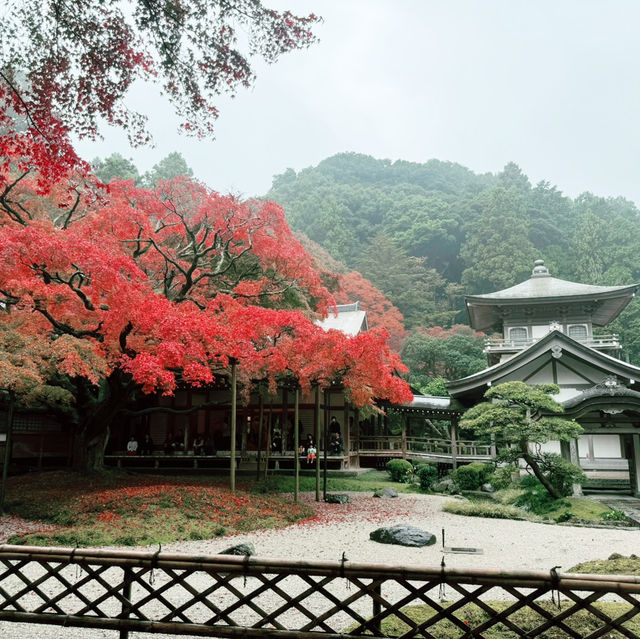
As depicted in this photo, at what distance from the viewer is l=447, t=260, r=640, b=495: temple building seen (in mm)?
15156

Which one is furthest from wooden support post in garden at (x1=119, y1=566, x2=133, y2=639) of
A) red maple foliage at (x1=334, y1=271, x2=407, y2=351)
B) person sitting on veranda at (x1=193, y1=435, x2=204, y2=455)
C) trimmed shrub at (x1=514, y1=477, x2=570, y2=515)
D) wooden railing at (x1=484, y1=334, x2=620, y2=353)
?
red maple foliage at (x1=334, y1=271, x2=407, y2=351)

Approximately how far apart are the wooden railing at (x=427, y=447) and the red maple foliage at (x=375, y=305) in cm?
1548

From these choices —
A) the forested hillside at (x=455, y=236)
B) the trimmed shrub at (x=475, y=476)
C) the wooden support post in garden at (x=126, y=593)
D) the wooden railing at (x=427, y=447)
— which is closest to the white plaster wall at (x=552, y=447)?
the wooden railing at (x=427, y=447)

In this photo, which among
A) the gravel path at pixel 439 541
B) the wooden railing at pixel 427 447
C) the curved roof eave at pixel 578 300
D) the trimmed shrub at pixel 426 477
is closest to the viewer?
the gravel path at pixel 439 541

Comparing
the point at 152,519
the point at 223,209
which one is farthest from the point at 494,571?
the point at 223,209

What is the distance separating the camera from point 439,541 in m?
9.30

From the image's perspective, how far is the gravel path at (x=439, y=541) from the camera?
7.92m

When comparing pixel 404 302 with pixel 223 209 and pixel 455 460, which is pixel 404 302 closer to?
pixel 455 460

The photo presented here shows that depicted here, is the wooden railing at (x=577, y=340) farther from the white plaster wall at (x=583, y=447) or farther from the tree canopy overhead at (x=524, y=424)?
the tree canopy overhead at (x=524, y=424)

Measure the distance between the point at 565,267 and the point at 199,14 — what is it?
4814cm

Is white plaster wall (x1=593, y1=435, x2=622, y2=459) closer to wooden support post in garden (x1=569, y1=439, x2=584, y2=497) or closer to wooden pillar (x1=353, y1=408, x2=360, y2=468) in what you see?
wooden support post in garden (x1=569, y1=439, x2=584, y2=497)

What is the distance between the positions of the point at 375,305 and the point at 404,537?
31.2 meters

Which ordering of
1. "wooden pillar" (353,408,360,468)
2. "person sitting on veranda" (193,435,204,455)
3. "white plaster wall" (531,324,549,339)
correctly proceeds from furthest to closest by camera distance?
"white plaster wall" (531,324,549,339), "wooden pillar" (353,408,360,468), "person sitting on veranda" (193,435,204,455)

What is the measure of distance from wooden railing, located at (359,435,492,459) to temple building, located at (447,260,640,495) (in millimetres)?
1734
